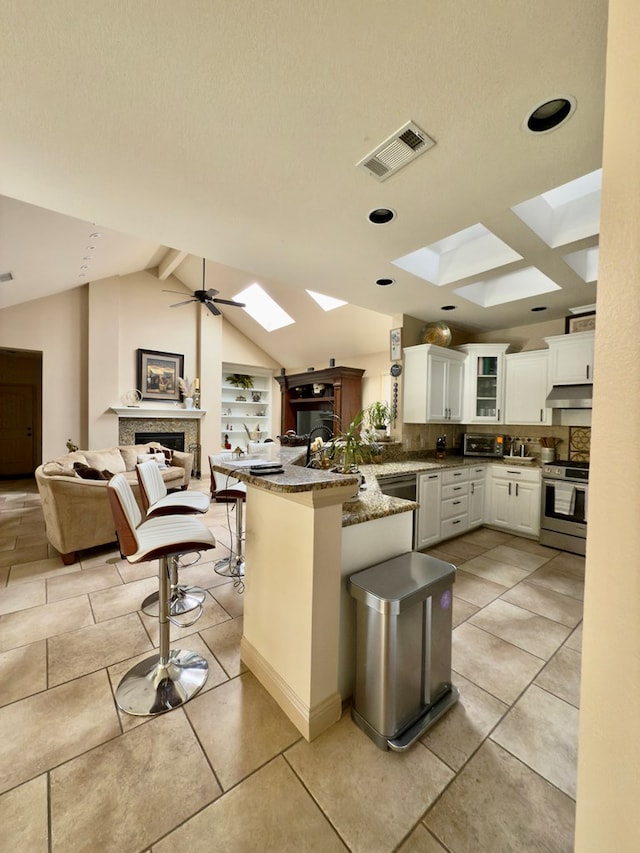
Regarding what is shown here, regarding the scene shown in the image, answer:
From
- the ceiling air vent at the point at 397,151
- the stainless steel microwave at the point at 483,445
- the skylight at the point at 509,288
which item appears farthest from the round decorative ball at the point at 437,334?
the ceiling air vent at the point at 397,151

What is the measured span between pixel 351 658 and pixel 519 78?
8.66 ft

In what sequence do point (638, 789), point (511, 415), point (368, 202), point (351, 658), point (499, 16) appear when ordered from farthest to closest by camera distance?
point (511, 415) < point (368, 202) < point (351, 658) < point (499, 16) < point (638, 789)

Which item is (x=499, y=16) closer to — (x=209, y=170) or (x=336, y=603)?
(x=209, y=170)

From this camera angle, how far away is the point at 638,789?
55 cm

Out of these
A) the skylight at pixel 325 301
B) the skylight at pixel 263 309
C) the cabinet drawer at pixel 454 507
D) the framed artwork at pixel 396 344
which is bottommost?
the cabinet drawer at pixel 454 507

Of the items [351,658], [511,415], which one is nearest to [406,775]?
[351,658]

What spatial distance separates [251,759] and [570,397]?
4254 millimetres

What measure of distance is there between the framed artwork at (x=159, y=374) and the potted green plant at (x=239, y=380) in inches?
58.7

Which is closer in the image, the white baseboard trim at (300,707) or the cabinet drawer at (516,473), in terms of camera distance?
the white baseboard trim at (300,707)

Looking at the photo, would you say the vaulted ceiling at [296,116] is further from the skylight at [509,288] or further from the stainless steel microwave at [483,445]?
the stainless steel microwave at [483,445]

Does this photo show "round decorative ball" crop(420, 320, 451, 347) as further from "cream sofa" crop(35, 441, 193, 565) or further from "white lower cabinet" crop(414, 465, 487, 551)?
"cream sofa" crop(35, 441, 193, 565)

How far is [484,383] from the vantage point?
459 cm

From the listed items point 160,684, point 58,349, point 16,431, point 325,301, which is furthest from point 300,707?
point 16,431

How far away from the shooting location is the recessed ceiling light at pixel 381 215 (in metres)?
2.18
